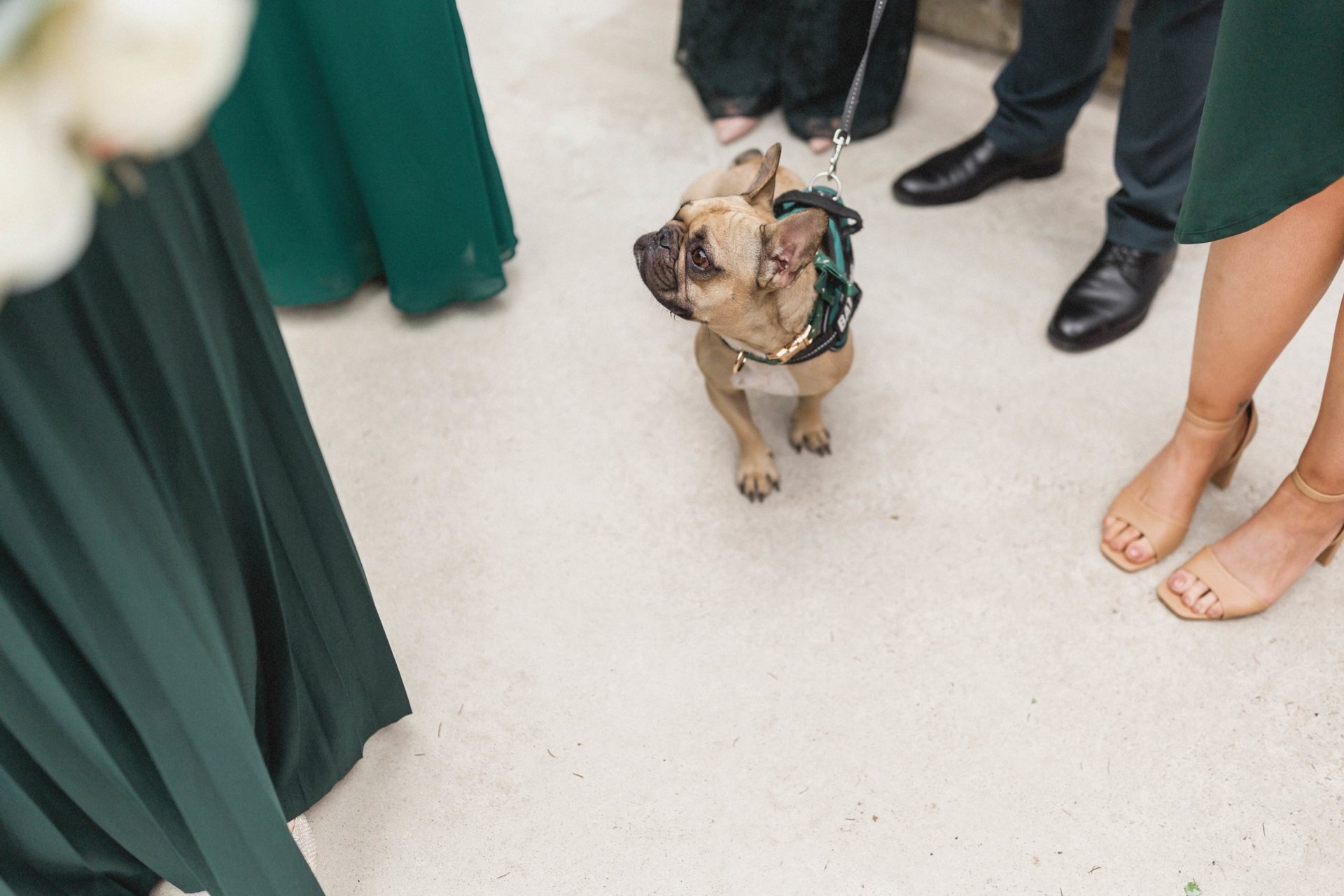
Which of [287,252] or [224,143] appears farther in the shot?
[287,252]

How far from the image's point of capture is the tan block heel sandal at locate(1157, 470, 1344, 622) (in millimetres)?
1629

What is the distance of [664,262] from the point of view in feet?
4.65

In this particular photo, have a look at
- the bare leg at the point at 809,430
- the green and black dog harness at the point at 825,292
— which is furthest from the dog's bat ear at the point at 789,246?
the bare leg at the point at 809,430

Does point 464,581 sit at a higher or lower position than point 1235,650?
higher

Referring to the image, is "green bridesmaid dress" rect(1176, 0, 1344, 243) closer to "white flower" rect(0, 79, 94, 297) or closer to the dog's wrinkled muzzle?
the dog's wrinkled muzzle

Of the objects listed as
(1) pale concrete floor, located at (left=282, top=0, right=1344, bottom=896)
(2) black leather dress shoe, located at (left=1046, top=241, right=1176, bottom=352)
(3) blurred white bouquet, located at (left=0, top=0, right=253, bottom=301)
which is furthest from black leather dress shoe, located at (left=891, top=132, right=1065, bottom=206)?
(3) blurred white bouquet, located at (left=0, top=0, right=253, bottom=301)

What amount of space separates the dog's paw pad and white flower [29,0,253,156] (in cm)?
149

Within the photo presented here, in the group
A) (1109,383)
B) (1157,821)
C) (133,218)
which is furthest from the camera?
(1109,383)

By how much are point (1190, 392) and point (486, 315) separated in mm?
1414

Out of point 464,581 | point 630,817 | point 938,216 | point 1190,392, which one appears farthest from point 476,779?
point 938,216

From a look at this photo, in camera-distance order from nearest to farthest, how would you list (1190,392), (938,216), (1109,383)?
1. (1190,392)
2. (1109,383)
3. (938,216)

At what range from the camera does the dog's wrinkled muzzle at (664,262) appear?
1416 mm

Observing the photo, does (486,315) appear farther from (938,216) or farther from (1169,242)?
(1169,242)

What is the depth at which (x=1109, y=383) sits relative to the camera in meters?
2.02
